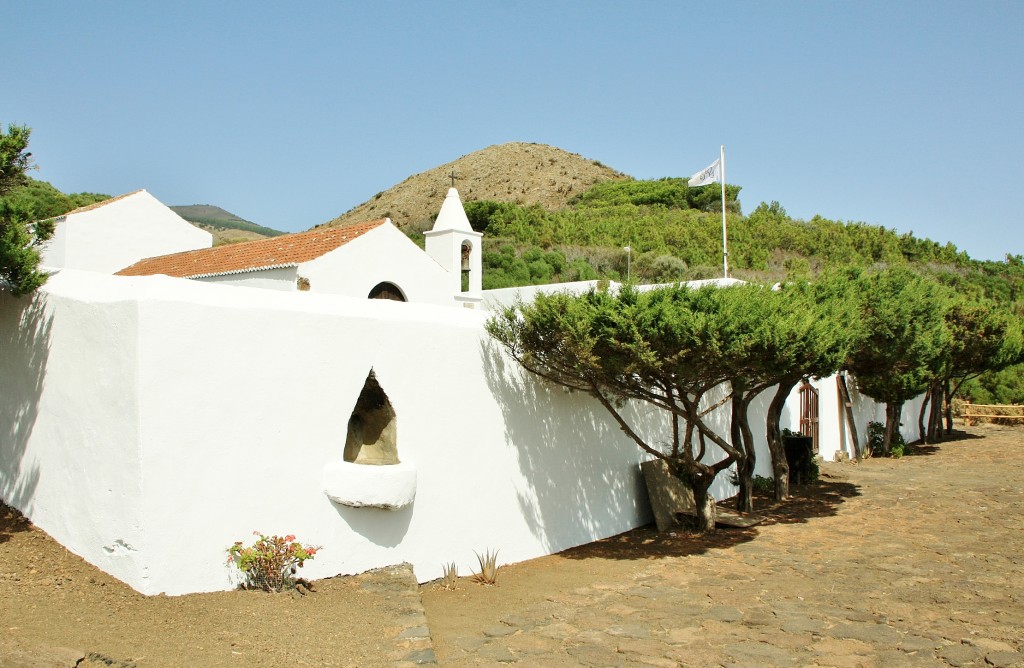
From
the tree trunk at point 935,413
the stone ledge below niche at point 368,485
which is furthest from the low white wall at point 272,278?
the tree trunk at point 935,413

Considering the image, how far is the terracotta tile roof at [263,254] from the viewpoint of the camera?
19297 mm

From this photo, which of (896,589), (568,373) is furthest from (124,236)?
(896,589)

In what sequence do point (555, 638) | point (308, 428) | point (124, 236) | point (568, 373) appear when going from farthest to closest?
point (124, 236) < point (568, 373) < point (308, 428) < point (555, 638)

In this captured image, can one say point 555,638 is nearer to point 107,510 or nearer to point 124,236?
point 107,510

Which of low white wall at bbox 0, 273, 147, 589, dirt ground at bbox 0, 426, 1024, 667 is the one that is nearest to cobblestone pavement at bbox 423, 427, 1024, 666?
dirt ground at bbox 0, 426, 1024, 667

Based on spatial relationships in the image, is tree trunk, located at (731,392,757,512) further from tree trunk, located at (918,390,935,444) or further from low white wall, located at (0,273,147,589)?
tree trunk, located at (918,390,935,444)

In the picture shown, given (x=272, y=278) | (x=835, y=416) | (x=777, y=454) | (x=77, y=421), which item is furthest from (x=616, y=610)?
(x=272, y=278)

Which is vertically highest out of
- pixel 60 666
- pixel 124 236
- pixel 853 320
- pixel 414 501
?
pixel 124 236

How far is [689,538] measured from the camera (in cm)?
1033

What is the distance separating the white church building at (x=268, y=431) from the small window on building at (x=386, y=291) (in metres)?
11.6

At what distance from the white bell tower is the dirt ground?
1369cm

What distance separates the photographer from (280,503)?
675 cm

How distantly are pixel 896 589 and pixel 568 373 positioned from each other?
13.5ft

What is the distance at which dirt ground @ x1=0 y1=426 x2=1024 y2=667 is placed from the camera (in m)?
5.27
